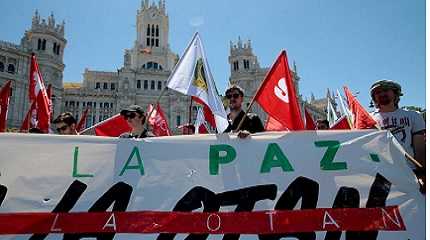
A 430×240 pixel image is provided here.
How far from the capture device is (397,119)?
4.28 m

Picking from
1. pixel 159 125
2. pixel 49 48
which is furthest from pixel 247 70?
pixel 159 125

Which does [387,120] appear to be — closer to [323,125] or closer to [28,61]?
[323,125]

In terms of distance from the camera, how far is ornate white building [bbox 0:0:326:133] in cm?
4550

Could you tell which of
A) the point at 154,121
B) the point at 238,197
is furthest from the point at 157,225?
the point at 154,121

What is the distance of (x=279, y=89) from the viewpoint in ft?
15.6

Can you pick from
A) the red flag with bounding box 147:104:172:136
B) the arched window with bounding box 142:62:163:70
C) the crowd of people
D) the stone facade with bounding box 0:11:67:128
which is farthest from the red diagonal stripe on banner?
the arched window with bounding box 142:62:163:70

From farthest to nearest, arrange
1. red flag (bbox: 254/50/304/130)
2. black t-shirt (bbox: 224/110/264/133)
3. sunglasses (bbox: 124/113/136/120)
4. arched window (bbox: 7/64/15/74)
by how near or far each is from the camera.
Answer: arched window (bbox: 7/64/15/74) < sunglasses (bbox: 124/113/136/120) < black t-shirt (bbox: 224/110/264/133) < red flag (bbox: 254/50/304/130)

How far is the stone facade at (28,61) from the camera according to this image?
43481 mm

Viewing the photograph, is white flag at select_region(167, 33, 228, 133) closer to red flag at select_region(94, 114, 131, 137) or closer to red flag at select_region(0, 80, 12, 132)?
red flag at select_region(94, 114, 131, 137)

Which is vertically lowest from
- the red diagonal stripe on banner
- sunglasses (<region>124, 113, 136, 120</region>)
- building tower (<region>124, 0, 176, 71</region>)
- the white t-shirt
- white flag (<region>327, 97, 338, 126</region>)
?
the red diagonal stripe on banner

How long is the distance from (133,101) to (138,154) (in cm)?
5158

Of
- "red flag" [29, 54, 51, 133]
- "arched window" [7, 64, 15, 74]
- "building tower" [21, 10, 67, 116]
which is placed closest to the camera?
"red flag" [29, 54, 51, 133]

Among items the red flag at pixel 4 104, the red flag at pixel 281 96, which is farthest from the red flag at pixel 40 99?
the red flag at pixel 281 96

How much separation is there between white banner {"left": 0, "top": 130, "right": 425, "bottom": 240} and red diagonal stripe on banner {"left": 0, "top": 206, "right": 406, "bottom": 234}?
11 millimetres
